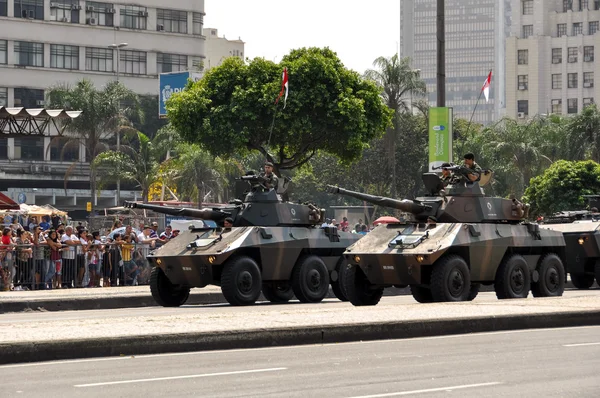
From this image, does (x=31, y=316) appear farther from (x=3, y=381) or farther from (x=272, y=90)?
(x=272, y=90)

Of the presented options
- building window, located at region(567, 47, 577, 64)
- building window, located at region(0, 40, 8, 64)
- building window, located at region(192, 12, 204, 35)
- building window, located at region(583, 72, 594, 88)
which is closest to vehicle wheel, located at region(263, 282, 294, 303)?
building window, located at region(0, 40, 8, 64)

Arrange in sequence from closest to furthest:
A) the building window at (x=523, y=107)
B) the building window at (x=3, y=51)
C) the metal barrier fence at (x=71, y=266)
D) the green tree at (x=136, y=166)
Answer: the metal barrier fence at (x=71, y=266)
the green tree at (x=136, y=166)
the building window at (x=3, y=51)
the building window at (x=523, y=107)

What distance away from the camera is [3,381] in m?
11.0

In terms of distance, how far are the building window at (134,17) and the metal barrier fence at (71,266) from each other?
5723cm

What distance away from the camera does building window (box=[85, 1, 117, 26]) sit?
82.0 meters

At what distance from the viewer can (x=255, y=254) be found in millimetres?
22469

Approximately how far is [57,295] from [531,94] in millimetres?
113877

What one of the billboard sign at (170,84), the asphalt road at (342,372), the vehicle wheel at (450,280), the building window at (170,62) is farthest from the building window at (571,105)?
the asphalt road at (342,372)

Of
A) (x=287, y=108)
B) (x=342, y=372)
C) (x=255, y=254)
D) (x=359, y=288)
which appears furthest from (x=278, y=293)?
(x=287, y=108)

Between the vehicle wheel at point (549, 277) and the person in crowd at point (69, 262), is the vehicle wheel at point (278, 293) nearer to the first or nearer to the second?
the vehicle wheel at point (549, 277)

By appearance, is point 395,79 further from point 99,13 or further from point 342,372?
point 342,372

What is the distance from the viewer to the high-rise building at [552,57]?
131m

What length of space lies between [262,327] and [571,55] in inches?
4854

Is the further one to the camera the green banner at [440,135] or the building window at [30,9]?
the building window at [30,9]
